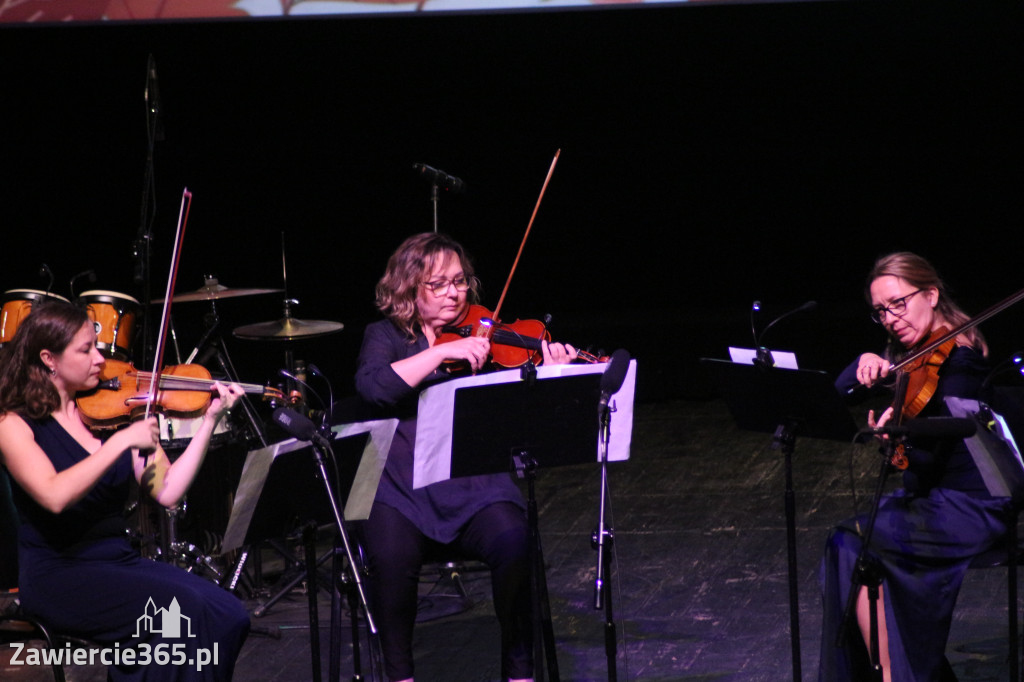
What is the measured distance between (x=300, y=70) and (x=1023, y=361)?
5821 millimetres

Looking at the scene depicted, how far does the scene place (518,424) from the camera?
2896 millimetres

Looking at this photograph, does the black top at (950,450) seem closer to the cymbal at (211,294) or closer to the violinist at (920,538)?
the violinist at (920,538)

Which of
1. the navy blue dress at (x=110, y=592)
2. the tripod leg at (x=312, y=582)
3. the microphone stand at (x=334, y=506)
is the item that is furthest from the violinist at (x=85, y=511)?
the microphone stand at (x=334, y=506)

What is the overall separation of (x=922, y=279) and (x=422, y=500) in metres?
1.52

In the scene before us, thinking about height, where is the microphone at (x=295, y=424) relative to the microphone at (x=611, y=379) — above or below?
below

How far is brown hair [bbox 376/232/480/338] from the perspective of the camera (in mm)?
3479

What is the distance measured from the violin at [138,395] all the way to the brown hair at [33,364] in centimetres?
14

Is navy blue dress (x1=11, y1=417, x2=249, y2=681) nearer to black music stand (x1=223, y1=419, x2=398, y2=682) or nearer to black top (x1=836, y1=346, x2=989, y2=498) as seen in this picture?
black music stand (x1=223, y1=419, x2=398, y2=682)

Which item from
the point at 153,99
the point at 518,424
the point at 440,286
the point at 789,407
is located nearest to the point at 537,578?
the point at 518,424

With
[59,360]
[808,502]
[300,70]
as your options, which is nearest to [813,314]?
[808,502]

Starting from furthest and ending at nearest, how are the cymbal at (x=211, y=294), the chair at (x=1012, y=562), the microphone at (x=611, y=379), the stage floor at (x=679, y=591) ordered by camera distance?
1. the cymbal at (x=211, y=294)
2. the stage floor at (x=679, y=591)
3. the chair at (x=1012, y=562)
4. the microphone at (x=611, y=379)

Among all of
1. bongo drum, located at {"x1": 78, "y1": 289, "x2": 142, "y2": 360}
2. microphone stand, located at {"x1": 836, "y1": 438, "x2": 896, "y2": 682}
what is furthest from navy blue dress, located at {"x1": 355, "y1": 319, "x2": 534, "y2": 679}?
bongo drum, located at {"x1": 78, "y1": 289, "x2": 142, "y2": 360}

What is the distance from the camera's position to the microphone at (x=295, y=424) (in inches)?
102

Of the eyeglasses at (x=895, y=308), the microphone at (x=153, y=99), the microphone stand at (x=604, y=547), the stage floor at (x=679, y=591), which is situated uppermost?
the microphone at (x=153, y=99)
